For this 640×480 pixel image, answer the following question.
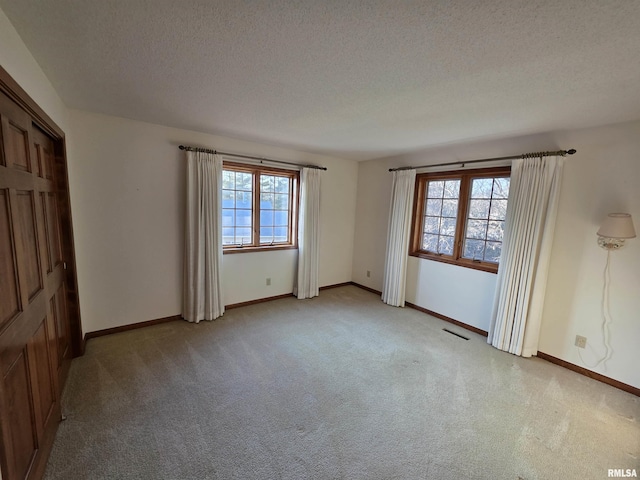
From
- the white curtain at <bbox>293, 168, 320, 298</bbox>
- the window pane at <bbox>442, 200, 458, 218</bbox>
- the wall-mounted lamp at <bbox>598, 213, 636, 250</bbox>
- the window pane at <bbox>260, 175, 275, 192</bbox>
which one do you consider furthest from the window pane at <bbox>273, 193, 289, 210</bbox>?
the wall-mounted lamp at <bbox>598, 213, 636, 250</bbox>

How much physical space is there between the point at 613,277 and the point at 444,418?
2.05 meters

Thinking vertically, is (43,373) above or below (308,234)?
below

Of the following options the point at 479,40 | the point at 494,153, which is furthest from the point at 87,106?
the point at 494,153

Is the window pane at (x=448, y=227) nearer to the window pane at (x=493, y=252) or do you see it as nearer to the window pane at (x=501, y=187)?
the window pane at (x=493, y=252)

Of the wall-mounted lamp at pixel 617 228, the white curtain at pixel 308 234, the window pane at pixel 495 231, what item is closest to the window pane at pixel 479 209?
the window pane at pixel 495 231

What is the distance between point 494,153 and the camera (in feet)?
10.4

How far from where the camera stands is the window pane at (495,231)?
3221 mm

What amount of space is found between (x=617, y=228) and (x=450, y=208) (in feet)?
5.37

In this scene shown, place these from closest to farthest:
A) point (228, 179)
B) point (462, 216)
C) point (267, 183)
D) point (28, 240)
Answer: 1. point (28, 240)
2. point (462, 216)
3. point (228, 179)
4. point (267, 183)

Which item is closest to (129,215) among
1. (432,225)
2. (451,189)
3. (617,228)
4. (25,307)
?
(25,307)

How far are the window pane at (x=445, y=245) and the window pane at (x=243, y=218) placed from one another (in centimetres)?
276

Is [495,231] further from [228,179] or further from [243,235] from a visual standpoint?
[228,179]

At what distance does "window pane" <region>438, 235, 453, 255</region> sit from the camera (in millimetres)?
3715

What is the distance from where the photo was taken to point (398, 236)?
4094 mm
